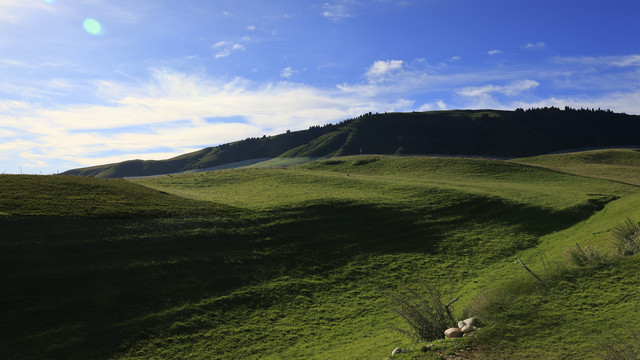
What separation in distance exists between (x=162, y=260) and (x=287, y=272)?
8075 mm

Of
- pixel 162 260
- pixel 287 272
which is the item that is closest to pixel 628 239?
pixel 287 272

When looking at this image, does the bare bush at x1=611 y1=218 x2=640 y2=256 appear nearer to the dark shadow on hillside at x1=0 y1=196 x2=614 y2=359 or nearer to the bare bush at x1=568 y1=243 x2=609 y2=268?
the bare bush at x1=568 y1=243 x2=609 y2=268

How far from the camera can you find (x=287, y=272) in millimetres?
25625

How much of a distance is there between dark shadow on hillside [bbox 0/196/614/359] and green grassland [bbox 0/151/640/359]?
0.10m

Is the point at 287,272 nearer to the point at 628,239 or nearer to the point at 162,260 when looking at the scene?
the point at 162,260

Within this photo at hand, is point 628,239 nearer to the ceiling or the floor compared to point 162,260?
nearer to the floor

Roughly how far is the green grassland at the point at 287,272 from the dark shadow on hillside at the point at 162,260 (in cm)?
10

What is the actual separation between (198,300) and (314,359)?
846 centimetres

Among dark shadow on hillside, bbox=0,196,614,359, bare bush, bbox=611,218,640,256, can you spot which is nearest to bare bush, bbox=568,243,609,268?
bare bush, bbox=611,218,640,256

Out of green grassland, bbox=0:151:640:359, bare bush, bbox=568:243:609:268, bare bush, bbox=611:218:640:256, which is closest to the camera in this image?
green grassland, bbox=0:151:640:359

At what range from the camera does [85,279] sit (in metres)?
20.9

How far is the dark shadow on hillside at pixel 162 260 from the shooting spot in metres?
17.8

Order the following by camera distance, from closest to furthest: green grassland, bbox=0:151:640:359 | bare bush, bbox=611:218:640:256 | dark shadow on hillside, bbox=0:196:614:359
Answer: green grassland, bbox=0:151:640:359 < dark shadow on hillside, bbox=0:196:614:359 < bare bush, bbox=611:218:640:256

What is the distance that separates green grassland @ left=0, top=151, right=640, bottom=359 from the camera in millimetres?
15938
